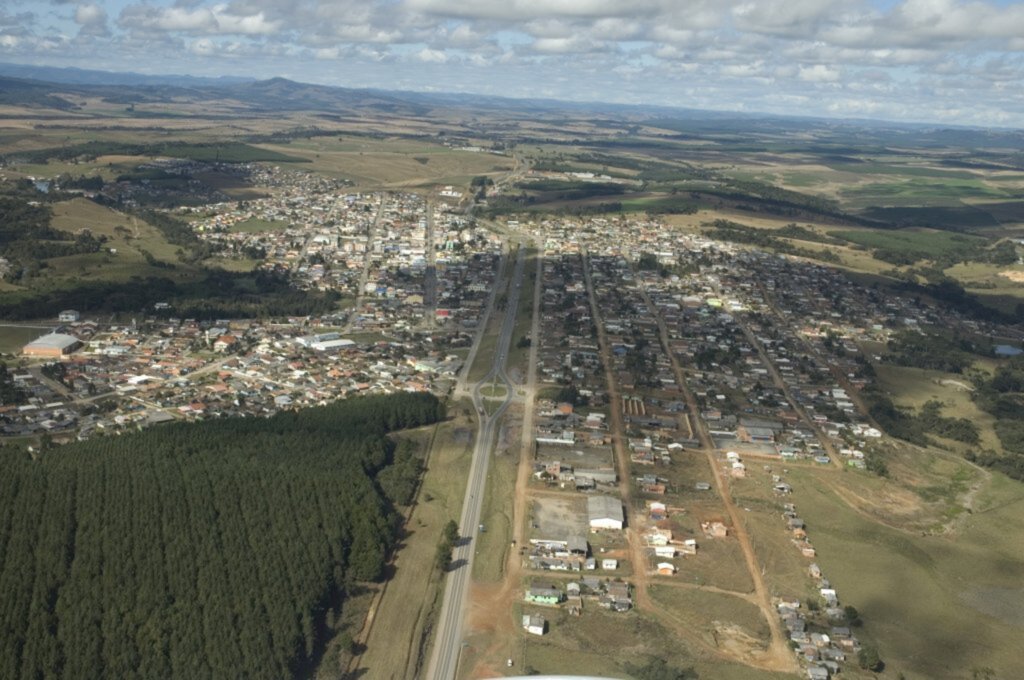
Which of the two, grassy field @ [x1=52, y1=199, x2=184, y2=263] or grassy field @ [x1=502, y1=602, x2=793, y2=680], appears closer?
grassy field @ [x1=502, y1=602, x2=793, y2=680]

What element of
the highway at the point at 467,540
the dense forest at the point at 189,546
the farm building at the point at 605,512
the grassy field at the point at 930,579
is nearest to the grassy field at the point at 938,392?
the grassy field at the point at 930,579

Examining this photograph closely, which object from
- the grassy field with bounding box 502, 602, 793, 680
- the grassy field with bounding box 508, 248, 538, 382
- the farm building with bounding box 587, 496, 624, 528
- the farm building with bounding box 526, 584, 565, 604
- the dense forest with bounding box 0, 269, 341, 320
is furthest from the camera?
the dense forest with bounding box 0, 269, 341, 320

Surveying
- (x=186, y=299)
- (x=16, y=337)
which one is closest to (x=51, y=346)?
(x=16, y=337)

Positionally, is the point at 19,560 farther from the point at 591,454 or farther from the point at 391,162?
the point at 391,162

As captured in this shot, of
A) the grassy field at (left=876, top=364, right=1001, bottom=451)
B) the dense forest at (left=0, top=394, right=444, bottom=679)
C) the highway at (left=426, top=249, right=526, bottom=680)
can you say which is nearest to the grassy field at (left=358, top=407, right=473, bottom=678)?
the highway at (left=426, top=249, right=526, bottom=680)

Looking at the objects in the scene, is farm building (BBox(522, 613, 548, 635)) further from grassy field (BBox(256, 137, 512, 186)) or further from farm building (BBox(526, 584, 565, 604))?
grassy field (BBox(256, 137, 512, 186))

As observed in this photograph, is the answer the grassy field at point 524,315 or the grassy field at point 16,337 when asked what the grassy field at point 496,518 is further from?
the grassy field at point 16,337
